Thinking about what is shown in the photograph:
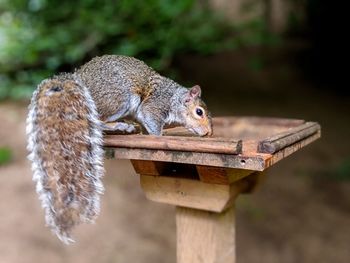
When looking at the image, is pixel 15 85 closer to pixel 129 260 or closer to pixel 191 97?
pixel 129 260

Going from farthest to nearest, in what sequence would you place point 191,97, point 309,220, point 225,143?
point 309,220 < point 191,97 < point 225,143

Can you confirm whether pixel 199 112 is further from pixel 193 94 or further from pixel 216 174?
pixel 216 174

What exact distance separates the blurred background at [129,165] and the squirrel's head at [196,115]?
3.31 ft

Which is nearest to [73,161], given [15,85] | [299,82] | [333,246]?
[333,246]

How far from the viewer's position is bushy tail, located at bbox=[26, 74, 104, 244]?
994 millimetres

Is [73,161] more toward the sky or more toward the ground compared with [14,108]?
more toward the ground

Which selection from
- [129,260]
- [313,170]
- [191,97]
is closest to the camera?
[191,97]

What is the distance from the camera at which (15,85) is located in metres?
3.25

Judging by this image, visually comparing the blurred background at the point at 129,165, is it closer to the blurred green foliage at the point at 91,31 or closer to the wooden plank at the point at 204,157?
the blurred green foliage at the point at 91,31

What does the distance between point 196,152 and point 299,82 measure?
3.75 meters

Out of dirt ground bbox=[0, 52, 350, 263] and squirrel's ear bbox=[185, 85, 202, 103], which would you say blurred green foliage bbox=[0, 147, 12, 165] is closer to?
dirt ground bbox=[0, 52, 350, 263]

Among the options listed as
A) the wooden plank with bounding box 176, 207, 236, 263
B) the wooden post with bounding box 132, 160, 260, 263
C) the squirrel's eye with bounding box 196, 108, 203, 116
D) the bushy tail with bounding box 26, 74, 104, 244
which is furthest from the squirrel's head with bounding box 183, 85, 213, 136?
the bushy tail with bounding box 26, 74, 104, 244

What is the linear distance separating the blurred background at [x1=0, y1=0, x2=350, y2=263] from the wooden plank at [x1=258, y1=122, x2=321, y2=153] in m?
1.15

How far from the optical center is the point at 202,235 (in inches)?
53.1
